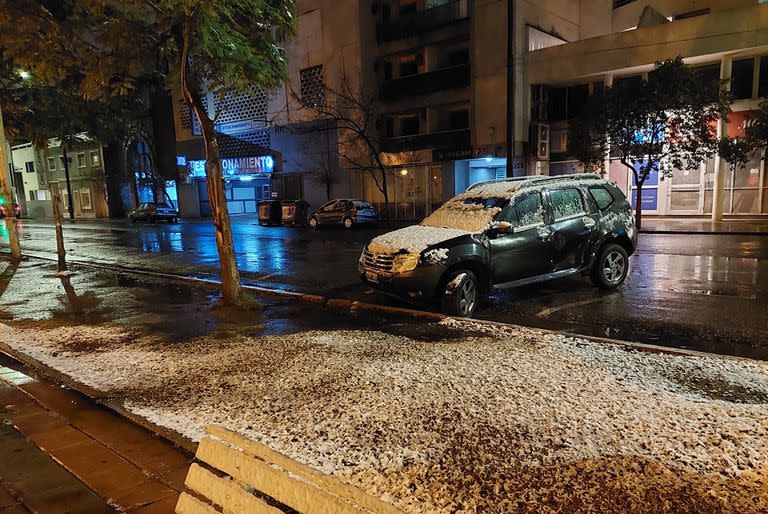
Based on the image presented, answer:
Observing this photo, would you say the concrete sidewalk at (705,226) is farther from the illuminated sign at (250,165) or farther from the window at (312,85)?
the illuminated sign at (250,165)

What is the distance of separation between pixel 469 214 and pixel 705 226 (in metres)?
16.2

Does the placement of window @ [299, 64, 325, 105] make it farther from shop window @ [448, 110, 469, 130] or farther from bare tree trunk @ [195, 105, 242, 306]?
bare tree trunk @ [195, 105, 242, 306]

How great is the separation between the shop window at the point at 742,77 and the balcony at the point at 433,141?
11.7m

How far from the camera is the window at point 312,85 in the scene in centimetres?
3297

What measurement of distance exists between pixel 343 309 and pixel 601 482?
229 inches

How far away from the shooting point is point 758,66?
22.2 metres

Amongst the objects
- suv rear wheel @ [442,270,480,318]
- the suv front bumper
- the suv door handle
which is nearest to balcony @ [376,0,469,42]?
the suv door handle

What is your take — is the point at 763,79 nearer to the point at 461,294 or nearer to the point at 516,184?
the point at 516,184

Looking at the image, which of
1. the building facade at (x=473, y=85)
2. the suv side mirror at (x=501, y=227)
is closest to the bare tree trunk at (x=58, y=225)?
the building facade at (x=473, y=85)

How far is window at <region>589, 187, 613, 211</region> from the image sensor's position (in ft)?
30.8

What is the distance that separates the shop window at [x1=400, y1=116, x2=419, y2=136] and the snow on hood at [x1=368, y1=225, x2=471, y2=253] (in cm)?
2344

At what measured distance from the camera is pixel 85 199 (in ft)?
173

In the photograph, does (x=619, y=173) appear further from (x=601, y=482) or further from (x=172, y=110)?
(x=172, y=110)

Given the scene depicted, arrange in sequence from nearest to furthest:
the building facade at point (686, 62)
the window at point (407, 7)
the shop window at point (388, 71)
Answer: the building facade at point (686, 62)
the window at point (407, 7)
the shop window at point (388, 71)
